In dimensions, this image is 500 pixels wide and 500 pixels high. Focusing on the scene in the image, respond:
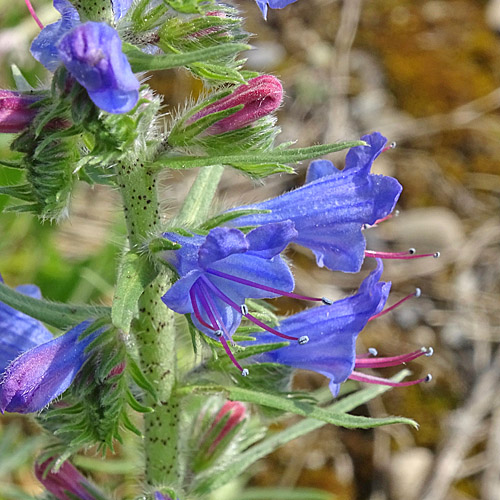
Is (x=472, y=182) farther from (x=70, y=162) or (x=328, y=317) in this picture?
(x=70, y=162)

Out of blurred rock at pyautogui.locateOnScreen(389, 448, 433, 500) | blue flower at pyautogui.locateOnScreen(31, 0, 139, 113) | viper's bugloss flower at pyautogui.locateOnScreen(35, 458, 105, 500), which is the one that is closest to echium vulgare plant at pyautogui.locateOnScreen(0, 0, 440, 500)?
blue flower at pyautogui.locateOnScreen(31, 0, 139, 113)

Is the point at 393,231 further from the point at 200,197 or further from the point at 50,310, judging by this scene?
the point at 50,310

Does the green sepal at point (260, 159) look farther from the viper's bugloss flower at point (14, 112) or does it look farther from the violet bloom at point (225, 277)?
the viper's bugloss flower at point (14, 112)

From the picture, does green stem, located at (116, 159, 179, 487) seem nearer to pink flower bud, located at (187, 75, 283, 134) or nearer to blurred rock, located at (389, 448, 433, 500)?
pink flower bud, located at (187, 75, 283, 134)

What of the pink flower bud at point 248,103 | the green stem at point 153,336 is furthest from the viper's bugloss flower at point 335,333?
the pink flower bud at point 248,103

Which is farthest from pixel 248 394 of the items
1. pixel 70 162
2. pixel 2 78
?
pixel 2 78

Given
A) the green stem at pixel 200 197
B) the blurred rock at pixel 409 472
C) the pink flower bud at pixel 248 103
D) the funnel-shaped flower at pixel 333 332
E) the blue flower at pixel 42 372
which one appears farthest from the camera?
the blurred rock at pixel 409 472

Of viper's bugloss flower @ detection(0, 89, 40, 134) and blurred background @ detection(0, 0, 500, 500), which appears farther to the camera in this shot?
blurred background @ detection(0, 0, 500, 500)
